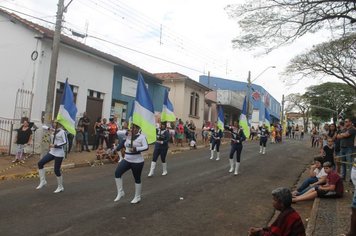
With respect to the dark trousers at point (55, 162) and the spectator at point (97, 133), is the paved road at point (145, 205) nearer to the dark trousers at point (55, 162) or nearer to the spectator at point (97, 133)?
the dark trousers at point (55, 162)

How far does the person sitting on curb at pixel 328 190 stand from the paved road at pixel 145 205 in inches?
38.7

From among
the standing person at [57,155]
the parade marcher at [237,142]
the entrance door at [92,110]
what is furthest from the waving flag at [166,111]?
the entrance door at [92,110]

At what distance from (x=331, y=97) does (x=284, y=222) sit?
71.4 metres

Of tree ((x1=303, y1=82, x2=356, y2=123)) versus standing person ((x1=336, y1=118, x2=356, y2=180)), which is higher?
tree ((x1=303, y1=82, x2=356, y2=123))

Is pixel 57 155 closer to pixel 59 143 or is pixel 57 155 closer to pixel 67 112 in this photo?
pixel 59 143

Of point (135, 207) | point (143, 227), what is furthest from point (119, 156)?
point (143, 227)

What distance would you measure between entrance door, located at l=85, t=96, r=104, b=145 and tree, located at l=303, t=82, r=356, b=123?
4933cm

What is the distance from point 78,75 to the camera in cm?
2000

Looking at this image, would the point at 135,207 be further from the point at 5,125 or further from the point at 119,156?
the point at 5,125

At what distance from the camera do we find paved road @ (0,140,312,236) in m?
7.24

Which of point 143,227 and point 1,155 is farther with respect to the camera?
point 1,155

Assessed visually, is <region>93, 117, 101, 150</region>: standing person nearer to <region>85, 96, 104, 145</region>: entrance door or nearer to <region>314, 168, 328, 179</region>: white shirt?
<region>85, 96, 104, 145</region>: entrance door

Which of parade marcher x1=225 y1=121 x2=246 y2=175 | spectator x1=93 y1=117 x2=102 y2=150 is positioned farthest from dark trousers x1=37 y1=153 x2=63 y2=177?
spectator x1=93 y1=117 x2=102 y2=150

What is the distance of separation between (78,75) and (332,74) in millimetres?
25159
